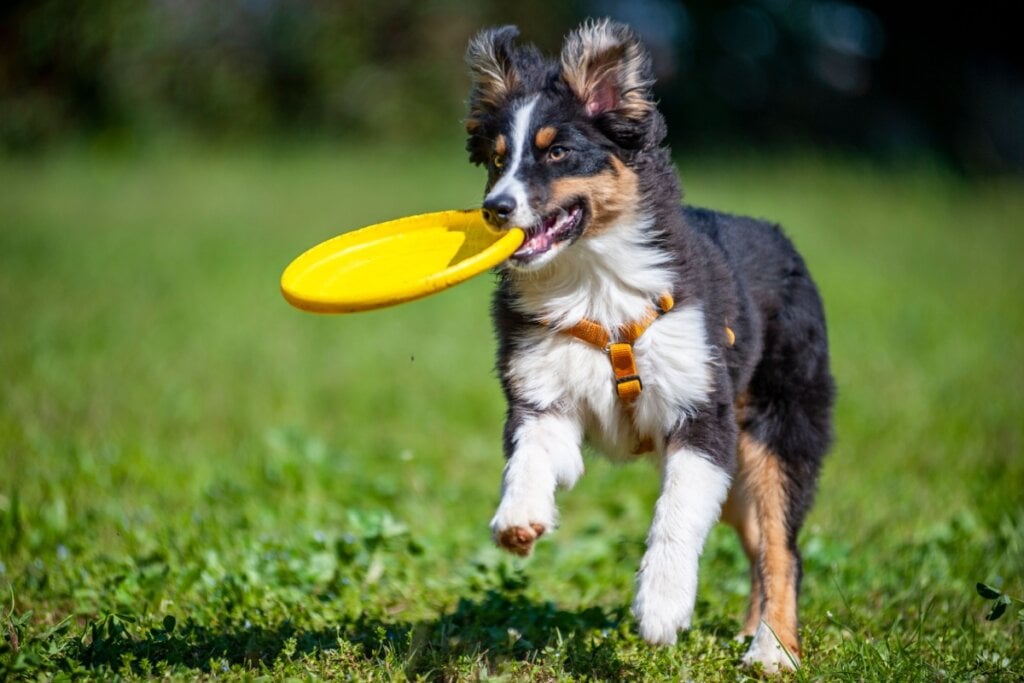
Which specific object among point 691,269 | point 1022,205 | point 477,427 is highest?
point 691,269

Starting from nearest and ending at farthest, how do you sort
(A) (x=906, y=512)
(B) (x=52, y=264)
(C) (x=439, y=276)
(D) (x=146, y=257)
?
(C) (x=439, y=276) < (A) (x=906, y=512) < (B) (x=52, y=264) < (D) (x=146, y=257)

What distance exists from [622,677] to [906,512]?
9.30 ft

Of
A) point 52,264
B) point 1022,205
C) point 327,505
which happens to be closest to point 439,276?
point 327,505

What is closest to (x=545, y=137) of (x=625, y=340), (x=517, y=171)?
(x=517, y=171)

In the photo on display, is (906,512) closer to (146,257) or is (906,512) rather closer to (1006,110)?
(146,257)

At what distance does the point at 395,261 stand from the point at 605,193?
812 mm

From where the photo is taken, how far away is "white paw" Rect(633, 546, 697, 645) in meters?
3.73

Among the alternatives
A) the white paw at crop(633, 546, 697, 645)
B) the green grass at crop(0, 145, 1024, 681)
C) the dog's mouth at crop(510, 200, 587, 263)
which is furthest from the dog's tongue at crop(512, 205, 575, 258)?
the white paw at crop(633, 546, 697, 645)

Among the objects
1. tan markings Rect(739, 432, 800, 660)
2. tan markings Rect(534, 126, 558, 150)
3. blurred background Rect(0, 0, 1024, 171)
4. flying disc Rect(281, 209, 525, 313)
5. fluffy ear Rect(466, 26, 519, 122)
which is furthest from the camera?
blurred background Rect(0, 0, 1024, 171)

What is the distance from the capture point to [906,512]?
6.28 meters

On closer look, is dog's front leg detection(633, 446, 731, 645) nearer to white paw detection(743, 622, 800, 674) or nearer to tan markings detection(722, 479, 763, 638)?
white paw detection(743, 622, 800, 674)

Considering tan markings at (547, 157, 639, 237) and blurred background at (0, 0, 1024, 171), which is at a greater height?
tan markings at (547, 157, 639, 237)

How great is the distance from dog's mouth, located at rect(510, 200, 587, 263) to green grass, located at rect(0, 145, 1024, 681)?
93cm

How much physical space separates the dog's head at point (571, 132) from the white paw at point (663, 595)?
3.57ft
